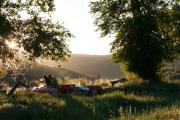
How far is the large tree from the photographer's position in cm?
4959

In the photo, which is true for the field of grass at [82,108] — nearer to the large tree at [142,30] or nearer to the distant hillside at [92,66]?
the large tree at [142,30]

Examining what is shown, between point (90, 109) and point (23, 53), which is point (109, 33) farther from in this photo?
point (90, 109)

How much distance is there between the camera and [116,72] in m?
130

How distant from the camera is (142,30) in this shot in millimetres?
49500

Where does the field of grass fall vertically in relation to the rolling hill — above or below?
below

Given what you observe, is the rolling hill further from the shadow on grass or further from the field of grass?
the shadow on grass

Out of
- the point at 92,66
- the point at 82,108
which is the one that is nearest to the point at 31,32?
the point at 82,108

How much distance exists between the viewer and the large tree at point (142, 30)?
49.6 m

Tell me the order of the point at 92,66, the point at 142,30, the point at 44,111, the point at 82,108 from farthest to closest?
the point at 92,66 → the point at 142,30 → the point at 82,108 → the point at 44,111

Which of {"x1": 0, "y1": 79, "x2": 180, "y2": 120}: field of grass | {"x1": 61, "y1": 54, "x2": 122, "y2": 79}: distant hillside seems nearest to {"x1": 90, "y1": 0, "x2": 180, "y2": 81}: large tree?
{"x1": 0, "y1": 79, "x2": 180, "y2": 120}: field of grass

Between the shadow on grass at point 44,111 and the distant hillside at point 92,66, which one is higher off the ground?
the distant hillside at point 92,66

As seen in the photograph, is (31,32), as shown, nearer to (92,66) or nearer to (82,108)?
(82,108)

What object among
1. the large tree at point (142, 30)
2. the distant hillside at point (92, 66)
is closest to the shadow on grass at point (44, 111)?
the large tree at point (142, 30)

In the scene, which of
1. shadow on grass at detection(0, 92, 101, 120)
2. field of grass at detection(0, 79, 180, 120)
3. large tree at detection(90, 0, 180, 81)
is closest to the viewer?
field of grass at detection(0, 79, 180, 120)
